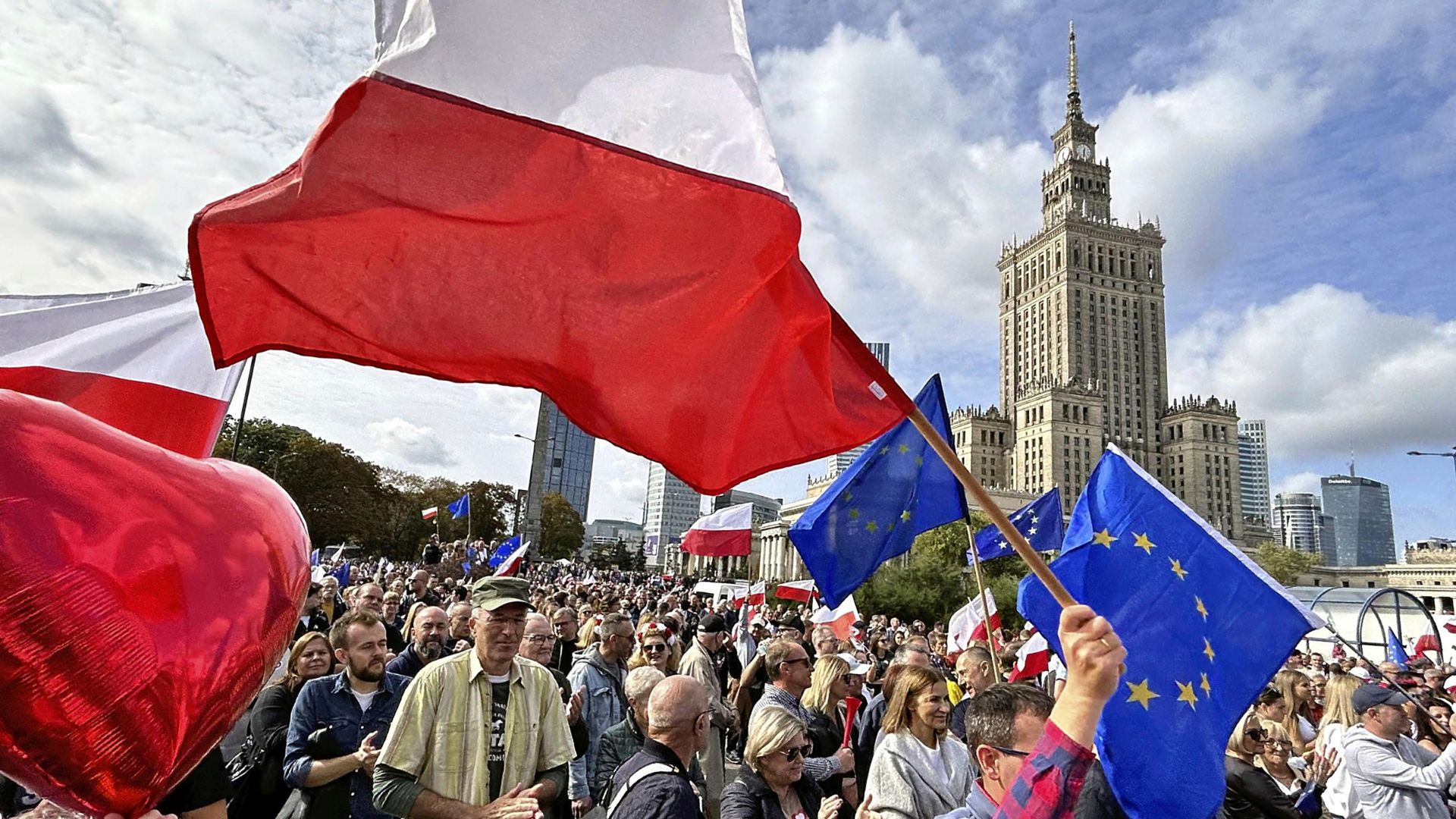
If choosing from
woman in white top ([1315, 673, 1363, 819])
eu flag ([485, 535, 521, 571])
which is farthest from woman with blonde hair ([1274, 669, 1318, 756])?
eu flag ([485, 535, 521, 571])

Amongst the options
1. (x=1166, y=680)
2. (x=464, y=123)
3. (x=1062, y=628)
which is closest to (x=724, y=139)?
(x=464, y=123)

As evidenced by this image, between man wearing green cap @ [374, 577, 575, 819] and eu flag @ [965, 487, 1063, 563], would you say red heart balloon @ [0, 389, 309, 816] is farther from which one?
eu flag @ [965, 487, 1063, 563]

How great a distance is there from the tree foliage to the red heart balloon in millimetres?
53802

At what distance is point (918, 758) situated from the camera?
4109 millimetres

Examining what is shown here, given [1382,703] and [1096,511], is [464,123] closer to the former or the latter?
[1096,511]

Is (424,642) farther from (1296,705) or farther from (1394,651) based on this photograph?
(1394,651)

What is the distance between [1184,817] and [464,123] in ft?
12.9

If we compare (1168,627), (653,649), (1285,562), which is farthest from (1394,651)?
(1285,562)

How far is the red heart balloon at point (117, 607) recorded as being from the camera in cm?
133

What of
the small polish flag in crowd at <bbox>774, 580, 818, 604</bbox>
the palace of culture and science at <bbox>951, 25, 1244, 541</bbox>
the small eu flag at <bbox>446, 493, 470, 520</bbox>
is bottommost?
the small polish flag in crowd at <bbox>774, 580, 818, 604</bbox>

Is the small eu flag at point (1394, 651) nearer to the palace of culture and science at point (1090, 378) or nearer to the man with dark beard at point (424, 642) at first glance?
the man with dark beard at point (424, 642)

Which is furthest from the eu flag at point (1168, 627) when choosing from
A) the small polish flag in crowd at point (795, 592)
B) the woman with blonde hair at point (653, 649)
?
the small polish flag in crowd at point (795, 592)

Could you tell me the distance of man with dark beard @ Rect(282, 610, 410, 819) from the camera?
4223mm

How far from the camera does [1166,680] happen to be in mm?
4051
